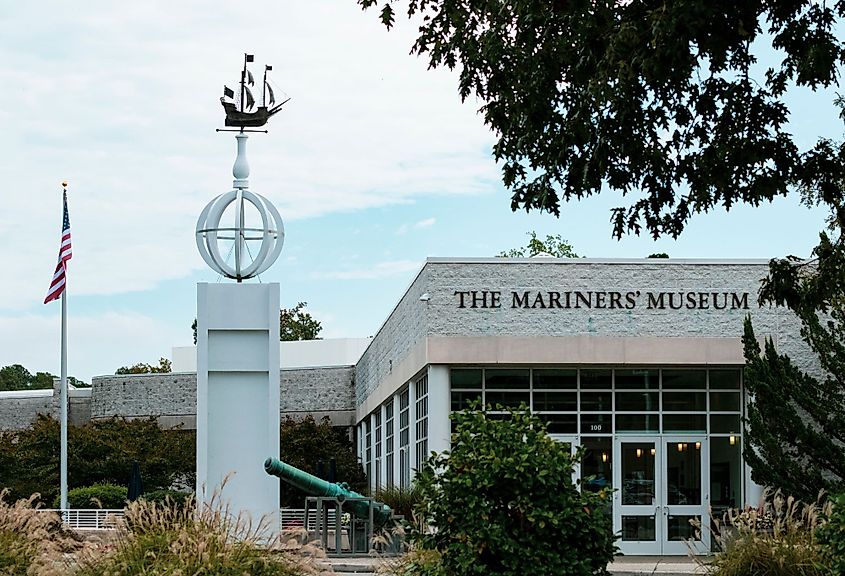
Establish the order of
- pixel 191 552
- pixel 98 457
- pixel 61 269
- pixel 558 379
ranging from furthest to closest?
1. pixel 98 457
2. pixel 61 269
3. pixel 558 379
4. pixel 191 552

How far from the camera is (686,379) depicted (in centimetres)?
2616

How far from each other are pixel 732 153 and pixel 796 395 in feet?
34.3

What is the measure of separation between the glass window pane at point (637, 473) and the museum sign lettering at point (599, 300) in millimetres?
2690

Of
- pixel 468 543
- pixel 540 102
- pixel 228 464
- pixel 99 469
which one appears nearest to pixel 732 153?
pixel 540 102

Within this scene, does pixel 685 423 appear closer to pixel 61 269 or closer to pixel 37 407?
pixel 61 269

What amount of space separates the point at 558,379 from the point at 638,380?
1.53m

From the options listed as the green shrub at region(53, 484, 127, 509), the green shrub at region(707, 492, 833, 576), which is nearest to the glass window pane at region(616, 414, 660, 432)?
the green shrub at region(707, 492, 833, 576)

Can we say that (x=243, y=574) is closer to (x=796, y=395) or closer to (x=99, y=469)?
(x=796, y=395)

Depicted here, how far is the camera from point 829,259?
1662cm

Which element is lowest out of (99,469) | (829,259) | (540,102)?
(99,469)

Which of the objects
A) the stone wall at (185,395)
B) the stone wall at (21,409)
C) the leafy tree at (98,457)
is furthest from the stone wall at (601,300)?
the stone wall at (21,409)

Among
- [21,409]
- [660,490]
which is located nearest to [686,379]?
[660,490]

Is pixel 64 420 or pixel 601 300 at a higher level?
pixel 601 300

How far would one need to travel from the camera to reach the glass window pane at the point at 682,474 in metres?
26.0
